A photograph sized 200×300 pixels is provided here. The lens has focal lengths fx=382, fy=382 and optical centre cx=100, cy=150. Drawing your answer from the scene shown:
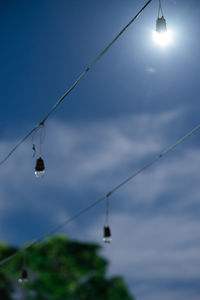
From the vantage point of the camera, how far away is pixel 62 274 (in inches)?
901

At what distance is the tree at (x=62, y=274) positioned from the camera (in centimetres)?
2197

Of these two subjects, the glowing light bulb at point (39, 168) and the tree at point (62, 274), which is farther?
the tree at point (62, 274)

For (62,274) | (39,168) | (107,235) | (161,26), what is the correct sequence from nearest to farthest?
(161,26), (39,168), (107,235), (62,274)

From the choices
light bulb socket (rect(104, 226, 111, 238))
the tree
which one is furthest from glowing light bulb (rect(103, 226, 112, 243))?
the tree

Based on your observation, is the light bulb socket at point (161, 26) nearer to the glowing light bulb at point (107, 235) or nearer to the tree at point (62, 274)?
the glowing light bulb at point (107, 235)

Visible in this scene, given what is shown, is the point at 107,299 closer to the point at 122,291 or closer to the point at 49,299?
the point at 122,291

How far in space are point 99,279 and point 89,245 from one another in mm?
2204

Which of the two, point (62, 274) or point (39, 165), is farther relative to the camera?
point (62, 274)

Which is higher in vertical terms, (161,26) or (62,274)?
(62,274)

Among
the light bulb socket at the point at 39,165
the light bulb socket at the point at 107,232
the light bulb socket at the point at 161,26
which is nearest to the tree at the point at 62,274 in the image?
the light bulb socket at the point at 107,232

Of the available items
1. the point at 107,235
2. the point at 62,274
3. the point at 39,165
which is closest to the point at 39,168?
the point at 39,165

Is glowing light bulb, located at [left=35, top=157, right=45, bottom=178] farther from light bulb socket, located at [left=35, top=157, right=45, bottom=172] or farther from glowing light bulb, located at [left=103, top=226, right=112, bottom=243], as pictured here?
glowing light bulb, located at [left=103, top=226, right=112, bottom=243]

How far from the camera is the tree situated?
72.1ft

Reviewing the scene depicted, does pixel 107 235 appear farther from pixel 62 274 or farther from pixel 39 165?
pixel 62 274
